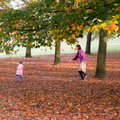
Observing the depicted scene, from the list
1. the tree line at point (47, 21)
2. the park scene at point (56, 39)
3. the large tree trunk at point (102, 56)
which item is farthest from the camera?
the large tree trunk at point (102, 56)

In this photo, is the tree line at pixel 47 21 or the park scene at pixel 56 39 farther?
the tree line at pixel 47 21

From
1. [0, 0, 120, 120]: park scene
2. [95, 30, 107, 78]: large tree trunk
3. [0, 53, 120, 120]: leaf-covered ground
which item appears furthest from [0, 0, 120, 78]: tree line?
[95, 30, 107, 78]: large tree trunk

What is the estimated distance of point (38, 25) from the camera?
28.0 feet

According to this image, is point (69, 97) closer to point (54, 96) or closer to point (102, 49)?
point (54, 96)

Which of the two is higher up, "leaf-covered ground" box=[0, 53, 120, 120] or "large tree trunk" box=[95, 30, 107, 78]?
"large tree trunk" box=[95, 30, 107, 78]

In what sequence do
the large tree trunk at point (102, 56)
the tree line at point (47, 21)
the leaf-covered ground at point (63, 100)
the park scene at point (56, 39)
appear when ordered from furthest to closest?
the large tree trunk at point (102, 56)
the tree line at point (47, 21)
the park scene at point (56, 39)
the leaf-covered ground at point (63, 100)

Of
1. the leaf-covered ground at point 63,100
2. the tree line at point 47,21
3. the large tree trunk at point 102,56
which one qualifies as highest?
the tree line at point 47,21

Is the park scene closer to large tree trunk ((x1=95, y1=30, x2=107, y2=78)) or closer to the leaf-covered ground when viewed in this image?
the leaf-covered ground

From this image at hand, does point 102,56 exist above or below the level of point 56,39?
below

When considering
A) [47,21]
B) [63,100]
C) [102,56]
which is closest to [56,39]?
[47,21]

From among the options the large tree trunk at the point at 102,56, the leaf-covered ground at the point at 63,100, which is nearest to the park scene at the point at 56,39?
the leaf-covered ground at the point at 63,100

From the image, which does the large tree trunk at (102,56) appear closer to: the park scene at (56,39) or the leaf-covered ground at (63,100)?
the leaf-covered ground at (63,100)

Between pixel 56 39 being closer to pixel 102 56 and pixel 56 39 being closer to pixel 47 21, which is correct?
pixel 47 21

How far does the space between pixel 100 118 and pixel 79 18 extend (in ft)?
10.7
